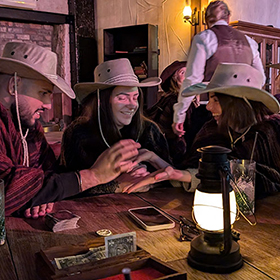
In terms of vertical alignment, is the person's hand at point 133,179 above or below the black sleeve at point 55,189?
below

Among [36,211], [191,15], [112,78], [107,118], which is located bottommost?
[36,211]

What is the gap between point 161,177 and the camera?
171 cm

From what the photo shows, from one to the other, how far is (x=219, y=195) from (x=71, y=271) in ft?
1.49

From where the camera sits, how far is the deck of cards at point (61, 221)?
4.42 ft

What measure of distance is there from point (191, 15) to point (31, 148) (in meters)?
4.51

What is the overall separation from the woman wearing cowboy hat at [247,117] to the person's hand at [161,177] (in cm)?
6

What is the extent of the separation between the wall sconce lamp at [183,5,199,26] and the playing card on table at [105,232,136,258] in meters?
5.28

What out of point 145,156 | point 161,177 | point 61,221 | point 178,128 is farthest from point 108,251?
point 178,128

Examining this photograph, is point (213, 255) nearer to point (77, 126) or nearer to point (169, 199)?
point (169, 199)

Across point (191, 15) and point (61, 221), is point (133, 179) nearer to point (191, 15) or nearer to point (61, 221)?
point (61, 221)

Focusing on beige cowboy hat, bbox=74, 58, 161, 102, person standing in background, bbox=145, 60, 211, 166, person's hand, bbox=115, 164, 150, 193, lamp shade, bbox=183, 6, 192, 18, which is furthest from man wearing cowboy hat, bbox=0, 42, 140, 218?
lamp shade, bbox=183, 6, 192, 18

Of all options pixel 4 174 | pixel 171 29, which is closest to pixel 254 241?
pixel 4 174

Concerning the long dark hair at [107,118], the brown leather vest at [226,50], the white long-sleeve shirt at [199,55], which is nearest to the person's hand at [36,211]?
the long dark hair at [107,118]

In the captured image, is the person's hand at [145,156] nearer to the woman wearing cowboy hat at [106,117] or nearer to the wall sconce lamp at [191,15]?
the woman wearing cowboy hat at [106,117]
